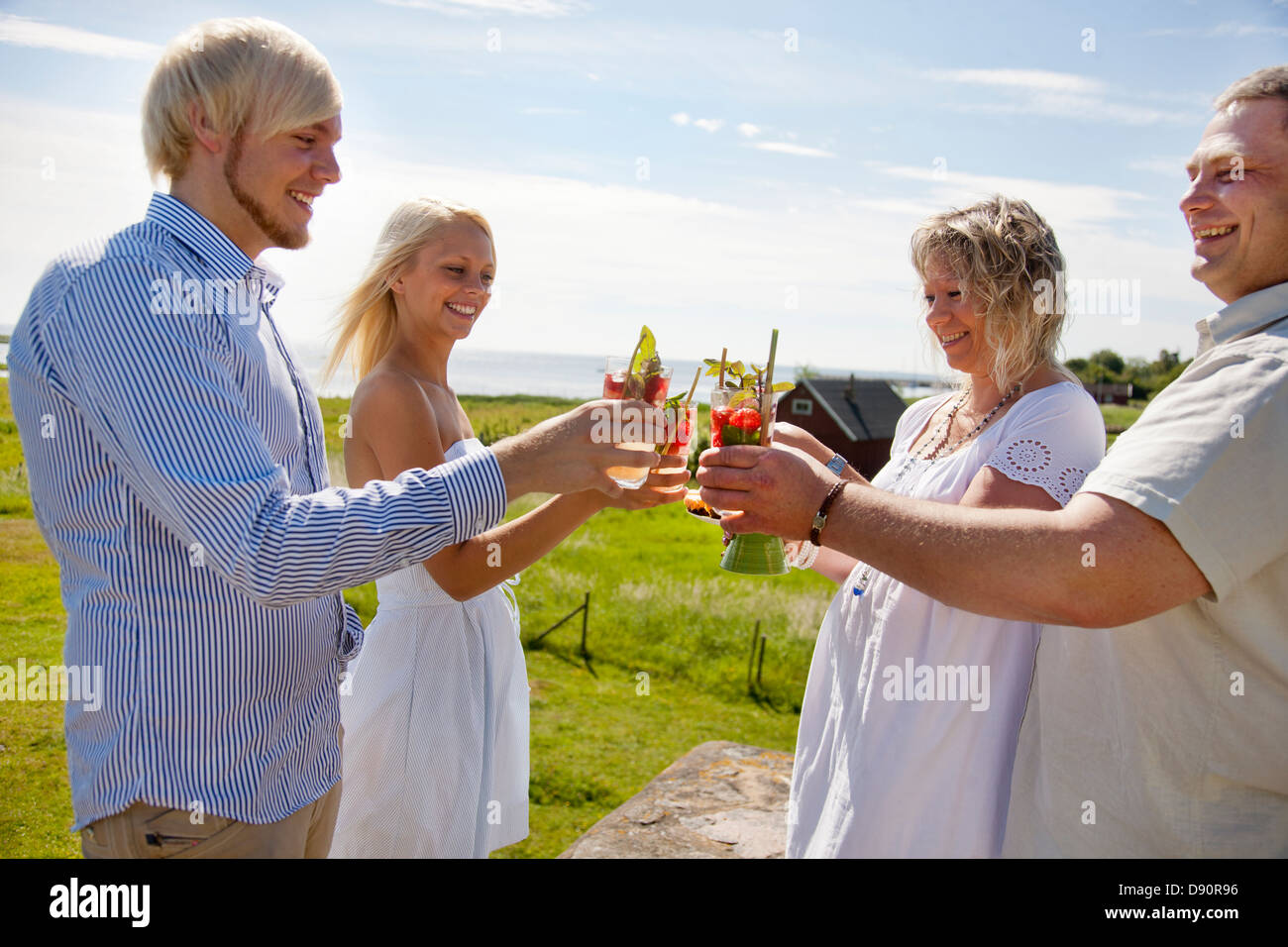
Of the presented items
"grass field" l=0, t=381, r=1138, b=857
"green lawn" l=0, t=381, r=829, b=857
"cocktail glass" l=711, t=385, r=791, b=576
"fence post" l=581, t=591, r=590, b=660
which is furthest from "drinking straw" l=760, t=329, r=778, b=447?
"fence post" l=581, t=591, r=590, b=660

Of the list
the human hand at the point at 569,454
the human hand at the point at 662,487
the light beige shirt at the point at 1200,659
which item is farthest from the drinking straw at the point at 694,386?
the light beige shirt at the point at 1200,659

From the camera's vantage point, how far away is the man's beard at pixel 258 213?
2201 millimetres

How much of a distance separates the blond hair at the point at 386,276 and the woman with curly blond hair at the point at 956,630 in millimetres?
1761

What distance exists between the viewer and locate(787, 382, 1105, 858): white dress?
2.60 metres

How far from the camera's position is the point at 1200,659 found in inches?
76.1

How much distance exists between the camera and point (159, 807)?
6.60 ft

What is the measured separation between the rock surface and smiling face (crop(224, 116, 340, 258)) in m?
3.19

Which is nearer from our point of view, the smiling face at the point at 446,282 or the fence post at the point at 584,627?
the smiling face at the point at 446,282

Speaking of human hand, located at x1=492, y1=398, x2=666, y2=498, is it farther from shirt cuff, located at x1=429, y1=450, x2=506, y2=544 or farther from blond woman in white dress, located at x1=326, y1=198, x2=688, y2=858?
blond woman in white dress, located at x1=326, y1=198, x2=688, y2=858

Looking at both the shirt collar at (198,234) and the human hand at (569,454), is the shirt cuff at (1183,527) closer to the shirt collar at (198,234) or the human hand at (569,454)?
the human hand at (569,454)

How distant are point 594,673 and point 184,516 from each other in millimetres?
8945
